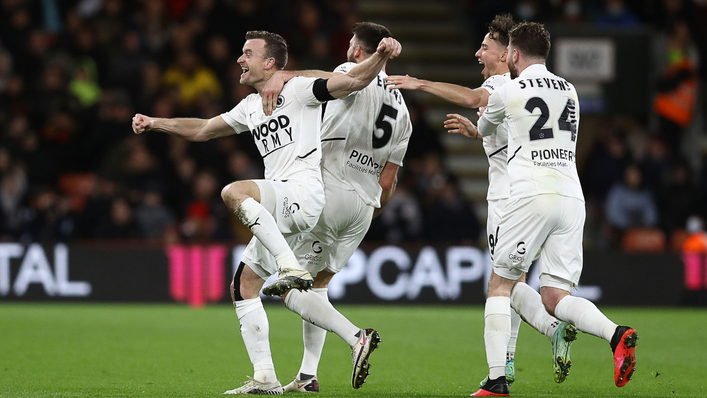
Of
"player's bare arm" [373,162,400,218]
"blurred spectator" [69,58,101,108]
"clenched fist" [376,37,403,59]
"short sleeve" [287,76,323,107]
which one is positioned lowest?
"player's bare arm" [373,162,400,218]

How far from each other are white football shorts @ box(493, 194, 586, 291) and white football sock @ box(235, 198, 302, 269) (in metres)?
1.41

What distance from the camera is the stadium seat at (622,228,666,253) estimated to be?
604 inches

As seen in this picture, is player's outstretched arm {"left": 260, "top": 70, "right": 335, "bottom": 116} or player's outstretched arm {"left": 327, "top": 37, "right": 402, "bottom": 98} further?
player's outstretched arm {"left": 260, "top": 70, "right": 335, "bottom": 116}

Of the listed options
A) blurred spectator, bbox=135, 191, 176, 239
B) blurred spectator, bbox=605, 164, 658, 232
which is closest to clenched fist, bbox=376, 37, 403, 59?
blurred spectator, bbox=135, 191, 176, 239

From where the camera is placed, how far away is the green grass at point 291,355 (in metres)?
6.77

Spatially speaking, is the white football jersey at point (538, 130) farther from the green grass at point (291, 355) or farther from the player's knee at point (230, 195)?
the player's knee at point (230, 195)

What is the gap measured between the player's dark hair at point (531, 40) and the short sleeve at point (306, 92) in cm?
138

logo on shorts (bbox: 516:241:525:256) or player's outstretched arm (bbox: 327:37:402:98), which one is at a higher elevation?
player's outstretched arm (bbox: 327:37:402:98)

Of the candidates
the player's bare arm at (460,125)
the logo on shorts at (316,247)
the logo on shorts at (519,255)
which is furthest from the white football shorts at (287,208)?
the logo on shorts at (519,255)

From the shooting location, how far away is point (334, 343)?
10.2 meters

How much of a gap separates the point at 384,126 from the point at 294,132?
0.90 meters

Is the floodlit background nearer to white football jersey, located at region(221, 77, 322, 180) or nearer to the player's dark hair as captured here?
white football jersey, located at region(221, 77, 322, 180)

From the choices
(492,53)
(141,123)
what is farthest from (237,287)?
(492,53)

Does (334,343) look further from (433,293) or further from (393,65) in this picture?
(393,65)
